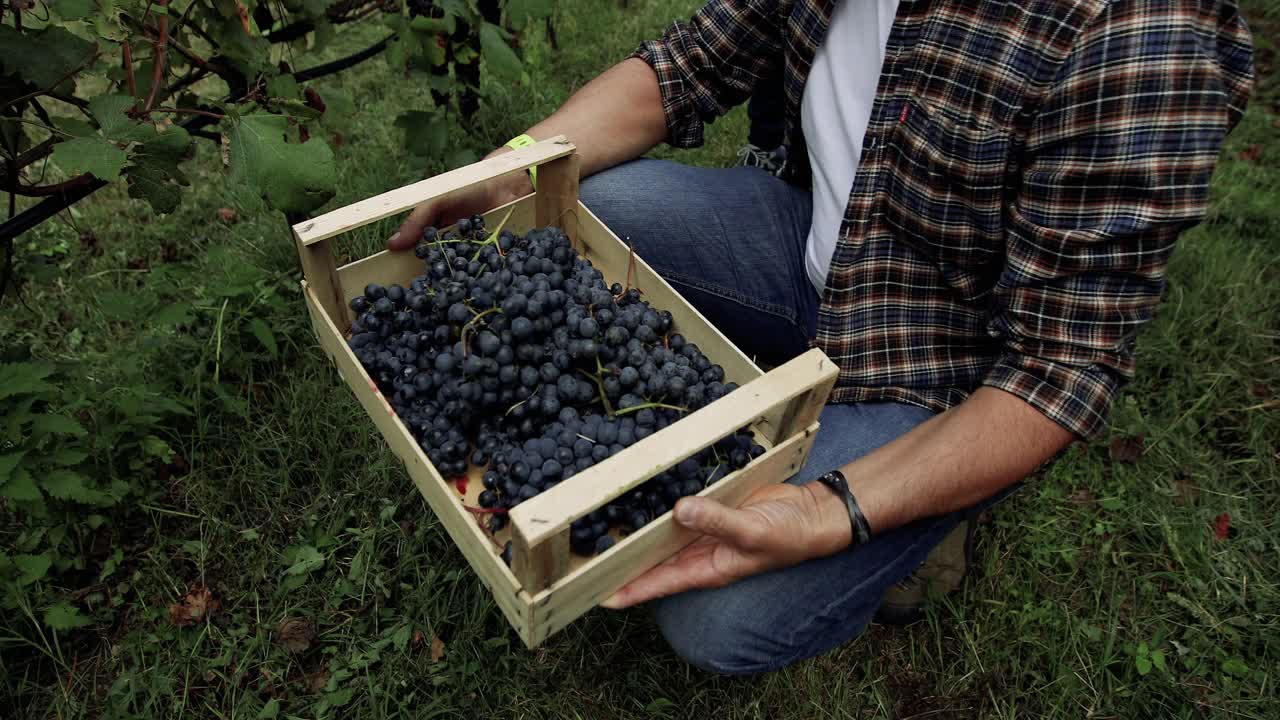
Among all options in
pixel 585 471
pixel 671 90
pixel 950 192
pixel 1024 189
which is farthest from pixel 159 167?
pixel 1024 189

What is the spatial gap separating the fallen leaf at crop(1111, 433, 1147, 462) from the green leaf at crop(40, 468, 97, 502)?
280 cm

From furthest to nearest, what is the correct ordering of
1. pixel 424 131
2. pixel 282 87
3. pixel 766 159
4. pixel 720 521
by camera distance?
1. pixel 424 131
2. pixel 766 159
3. pixel 282 87
4. pixel 720 521

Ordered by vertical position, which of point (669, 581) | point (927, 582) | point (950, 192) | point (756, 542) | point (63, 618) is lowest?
point (927, 582)

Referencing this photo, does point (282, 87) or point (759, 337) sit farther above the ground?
point (282, 87)

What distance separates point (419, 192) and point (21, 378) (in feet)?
3.25

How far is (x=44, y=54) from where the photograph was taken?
4.94 ft

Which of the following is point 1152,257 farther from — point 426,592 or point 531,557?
point 426,592

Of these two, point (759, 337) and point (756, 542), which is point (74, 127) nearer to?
point (756, 542)

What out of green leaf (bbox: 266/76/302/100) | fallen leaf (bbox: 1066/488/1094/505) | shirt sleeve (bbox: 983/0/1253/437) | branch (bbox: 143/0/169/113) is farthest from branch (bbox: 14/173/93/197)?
fallen leaf (bbox: 1066/488/1094/505)

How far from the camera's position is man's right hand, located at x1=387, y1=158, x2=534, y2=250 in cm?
178

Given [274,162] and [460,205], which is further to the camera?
[460,205]

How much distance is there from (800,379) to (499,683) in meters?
1.10

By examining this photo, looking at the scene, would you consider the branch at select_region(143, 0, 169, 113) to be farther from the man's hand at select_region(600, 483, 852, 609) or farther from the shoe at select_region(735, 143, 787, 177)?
the shoe at select_region(735, 143, 787, 177)

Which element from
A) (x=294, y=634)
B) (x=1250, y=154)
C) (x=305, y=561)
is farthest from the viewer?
(x=1250, y=154)
